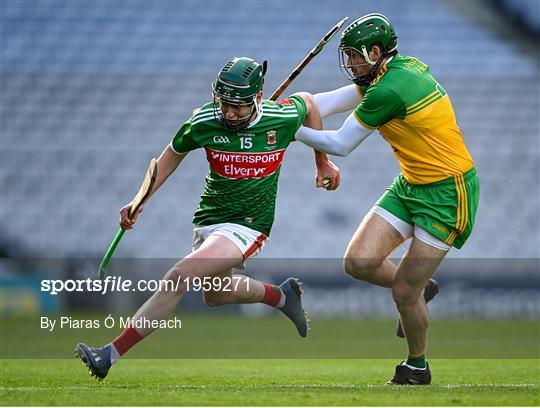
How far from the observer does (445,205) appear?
6.85 meters

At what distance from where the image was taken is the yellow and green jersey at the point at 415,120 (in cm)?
665

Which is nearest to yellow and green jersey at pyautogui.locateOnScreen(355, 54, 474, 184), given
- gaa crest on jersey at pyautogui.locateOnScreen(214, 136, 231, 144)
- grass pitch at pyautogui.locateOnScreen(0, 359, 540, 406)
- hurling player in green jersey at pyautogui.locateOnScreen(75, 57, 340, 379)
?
hurling player in green jersey at pyautogui.locateOnScreen(75, 57, 340, 379)

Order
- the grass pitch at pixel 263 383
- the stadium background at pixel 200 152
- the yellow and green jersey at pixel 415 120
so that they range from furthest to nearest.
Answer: the stadium background at pixel 200 152
the yellow and green jersey at pixel 415 120
the grass pitch at pixel 263 383

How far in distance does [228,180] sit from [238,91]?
27.8 inches

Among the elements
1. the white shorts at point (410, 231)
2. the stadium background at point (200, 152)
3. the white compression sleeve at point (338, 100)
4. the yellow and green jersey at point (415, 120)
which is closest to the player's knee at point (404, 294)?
the white shorts at point (410, 231)

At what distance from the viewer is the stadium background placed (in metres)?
17.5

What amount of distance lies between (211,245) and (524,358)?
5122 mm

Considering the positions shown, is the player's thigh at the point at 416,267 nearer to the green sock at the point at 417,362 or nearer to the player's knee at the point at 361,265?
the player's knee at the point at 361,265

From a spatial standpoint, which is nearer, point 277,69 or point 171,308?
point 171,308

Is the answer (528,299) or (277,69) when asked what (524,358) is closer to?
(528,299)

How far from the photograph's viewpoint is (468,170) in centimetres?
691

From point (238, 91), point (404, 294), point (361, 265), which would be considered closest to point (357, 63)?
point (238, 91)

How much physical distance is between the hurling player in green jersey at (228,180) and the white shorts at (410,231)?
1.34ft

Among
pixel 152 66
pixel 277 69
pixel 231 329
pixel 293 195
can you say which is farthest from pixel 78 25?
pixel 231 329
